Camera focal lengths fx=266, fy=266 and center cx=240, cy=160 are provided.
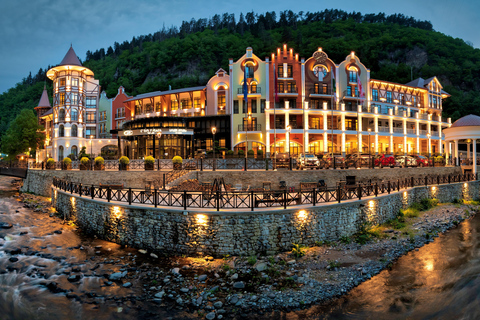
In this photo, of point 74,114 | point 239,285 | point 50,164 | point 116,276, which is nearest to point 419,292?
point 239,285

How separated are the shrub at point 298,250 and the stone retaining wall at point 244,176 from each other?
9410 mm

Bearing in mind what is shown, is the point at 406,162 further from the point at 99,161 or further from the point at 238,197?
the point at 99,161

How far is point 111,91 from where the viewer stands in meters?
Answer: 71.7

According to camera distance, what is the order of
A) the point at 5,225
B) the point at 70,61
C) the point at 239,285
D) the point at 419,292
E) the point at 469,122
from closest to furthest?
the point at 239,285, the point at 419,292, the point at 5,225, the point at 469,122, the point at 70,61

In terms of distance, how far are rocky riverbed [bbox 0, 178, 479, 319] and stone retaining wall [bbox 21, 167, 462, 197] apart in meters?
8.55

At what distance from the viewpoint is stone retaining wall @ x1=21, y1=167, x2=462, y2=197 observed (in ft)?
72.1

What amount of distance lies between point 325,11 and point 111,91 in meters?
99.3

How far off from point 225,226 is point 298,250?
139 inches

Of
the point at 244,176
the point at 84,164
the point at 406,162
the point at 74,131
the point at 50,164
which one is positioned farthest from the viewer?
the point at 74,131

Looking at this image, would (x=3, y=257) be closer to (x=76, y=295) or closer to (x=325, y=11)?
(x=76, y=295)

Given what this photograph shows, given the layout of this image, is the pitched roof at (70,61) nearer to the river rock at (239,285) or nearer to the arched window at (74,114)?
the arched window at (74,114)

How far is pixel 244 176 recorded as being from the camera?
22.0 m

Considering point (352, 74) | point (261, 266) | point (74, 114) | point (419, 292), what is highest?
point (352, 74)

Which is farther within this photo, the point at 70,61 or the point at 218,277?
the point at 70,61
